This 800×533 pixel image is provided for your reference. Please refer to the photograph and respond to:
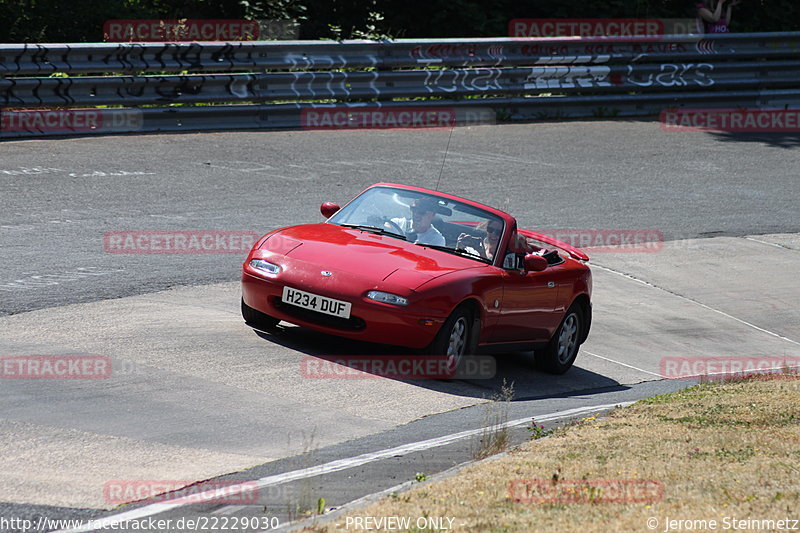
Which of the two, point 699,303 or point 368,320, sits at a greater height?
point 368,320

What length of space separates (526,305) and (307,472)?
3.91 meters

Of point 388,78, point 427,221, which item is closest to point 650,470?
point 427,221

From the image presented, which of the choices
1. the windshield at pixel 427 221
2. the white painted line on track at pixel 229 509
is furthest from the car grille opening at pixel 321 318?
the white painted line on track at pixel 229 509

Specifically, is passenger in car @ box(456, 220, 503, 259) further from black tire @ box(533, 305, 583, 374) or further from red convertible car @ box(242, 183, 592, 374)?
black tire @ box(533, 305, 583, 374)

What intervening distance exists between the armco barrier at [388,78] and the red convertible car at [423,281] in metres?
7.76

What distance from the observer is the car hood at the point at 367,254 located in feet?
29.1

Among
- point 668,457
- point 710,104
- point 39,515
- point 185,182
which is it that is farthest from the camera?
point 710,104

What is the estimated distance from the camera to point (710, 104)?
23000 millimetres

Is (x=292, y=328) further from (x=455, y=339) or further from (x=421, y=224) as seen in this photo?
(x=455, y=339)

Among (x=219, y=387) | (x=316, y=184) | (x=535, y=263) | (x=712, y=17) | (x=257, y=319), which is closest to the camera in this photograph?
(x=219, y=387)

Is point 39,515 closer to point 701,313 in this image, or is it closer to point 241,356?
point 241,356

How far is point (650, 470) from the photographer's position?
6.20m

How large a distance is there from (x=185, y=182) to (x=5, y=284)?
16.3 feet

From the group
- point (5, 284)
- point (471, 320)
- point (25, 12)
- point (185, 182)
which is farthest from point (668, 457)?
point (25, 12)
